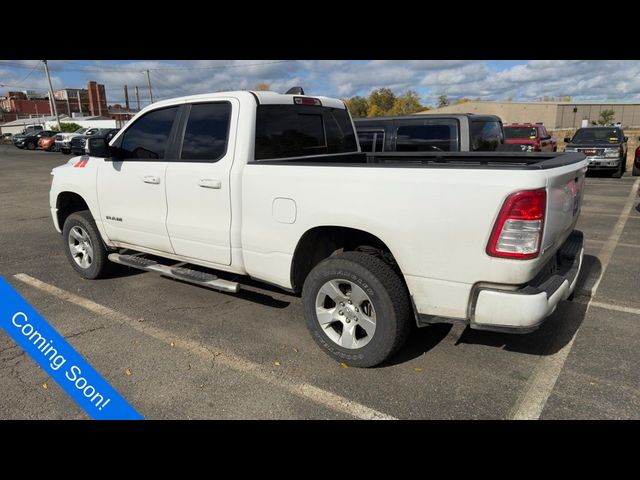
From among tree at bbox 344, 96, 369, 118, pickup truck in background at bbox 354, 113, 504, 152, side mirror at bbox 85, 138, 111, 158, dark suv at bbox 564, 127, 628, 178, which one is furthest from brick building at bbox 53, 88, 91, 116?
side mirror at bbox 85, 138, 111, 158

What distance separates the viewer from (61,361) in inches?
138

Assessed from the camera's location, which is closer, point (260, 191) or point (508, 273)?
point (508, 273)

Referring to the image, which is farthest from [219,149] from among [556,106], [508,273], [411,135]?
[556,106]

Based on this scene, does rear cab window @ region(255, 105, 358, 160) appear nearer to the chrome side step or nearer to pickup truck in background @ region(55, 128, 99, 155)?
the chrome side step

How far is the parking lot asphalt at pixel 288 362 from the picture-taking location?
113 inches

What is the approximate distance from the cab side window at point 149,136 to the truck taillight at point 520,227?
304cm

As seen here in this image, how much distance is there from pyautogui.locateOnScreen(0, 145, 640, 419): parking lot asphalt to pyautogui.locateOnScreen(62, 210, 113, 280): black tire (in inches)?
5.1

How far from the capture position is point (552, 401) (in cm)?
288

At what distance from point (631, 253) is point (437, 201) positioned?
4.86 meters

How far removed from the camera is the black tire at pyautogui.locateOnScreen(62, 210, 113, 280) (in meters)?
5.04

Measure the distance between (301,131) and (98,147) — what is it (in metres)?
1.99

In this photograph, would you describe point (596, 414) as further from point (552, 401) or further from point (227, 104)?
point (227, 104)

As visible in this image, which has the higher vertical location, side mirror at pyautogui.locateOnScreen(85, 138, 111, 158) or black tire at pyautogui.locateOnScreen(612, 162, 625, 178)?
side mirror at pyautogui.locateOnScreen(85, 138, 111, 158)

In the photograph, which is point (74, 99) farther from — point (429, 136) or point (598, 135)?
point (429, 136)
